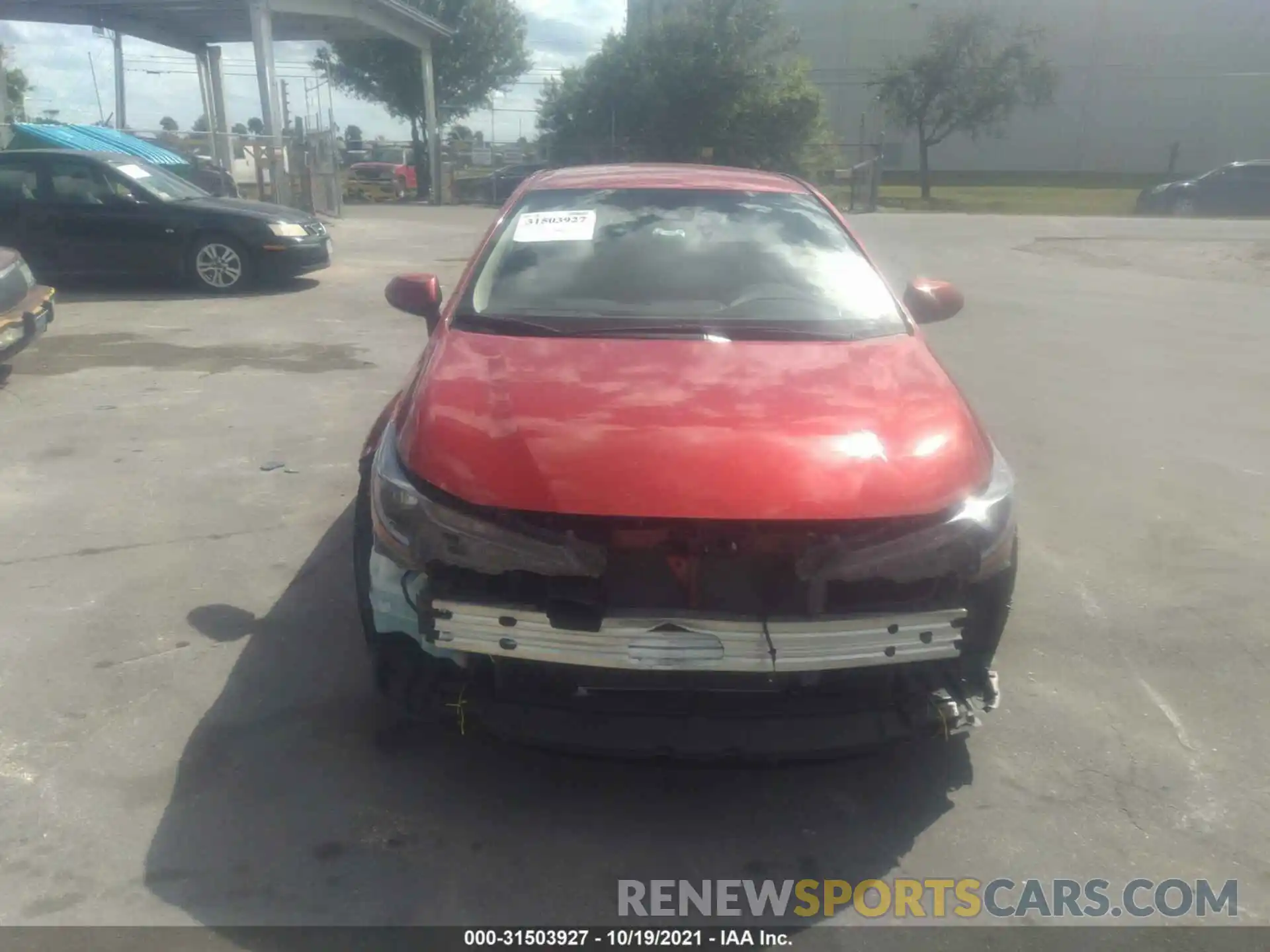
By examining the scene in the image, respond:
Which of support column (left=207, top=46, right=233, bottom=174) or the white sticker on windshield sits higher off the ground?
support column (left=207, top=46, right=233, bottom=174)

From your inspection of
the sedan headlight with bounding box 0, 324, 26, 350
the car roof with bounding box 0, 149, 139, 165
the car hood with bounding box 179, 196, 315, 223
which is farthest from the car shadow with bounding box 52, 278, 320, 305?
the sedan headlight with bounding box 0, 324, 26, 350

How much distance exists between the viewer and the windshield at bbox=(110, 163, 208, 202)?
457 inches

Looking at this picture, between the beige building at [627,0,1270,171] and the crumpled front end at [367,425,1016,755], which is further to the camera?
the beige building at [627,0,1270,171]

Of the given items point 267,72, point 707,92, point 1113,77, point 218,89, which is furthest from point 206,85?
point 1113,77

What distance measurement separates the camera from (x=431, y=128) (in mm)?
30172

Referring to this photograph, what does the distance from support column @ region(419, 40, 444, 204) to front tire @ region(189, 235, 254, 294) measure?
1878 cm

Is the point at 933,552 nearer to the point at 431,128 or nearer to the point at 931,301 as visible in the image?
the point at 931,301

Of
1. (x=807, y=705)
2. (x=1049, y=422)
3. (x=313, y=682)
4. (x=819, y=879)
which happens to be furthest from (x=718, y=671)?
(x=1049, y=422)

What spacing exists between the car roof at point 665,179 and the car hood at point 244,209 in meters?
7.67

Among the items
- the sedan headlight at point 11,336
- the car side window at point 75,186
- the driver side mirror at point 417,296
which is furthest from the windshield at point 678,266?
the car side window at point 75,186

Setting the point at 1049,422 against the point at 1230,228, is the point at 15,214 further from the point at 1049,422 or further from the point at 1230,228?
the point at 1230,228

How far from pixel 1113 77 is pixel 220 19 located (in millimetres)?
41831

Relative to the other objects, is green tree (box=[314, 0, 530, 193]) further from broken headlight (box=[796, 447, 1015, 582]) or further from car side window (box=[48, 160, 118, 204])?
broken headlight (box=[796, 447, 1015, 582])

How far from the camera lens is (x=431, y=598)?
2.71m
